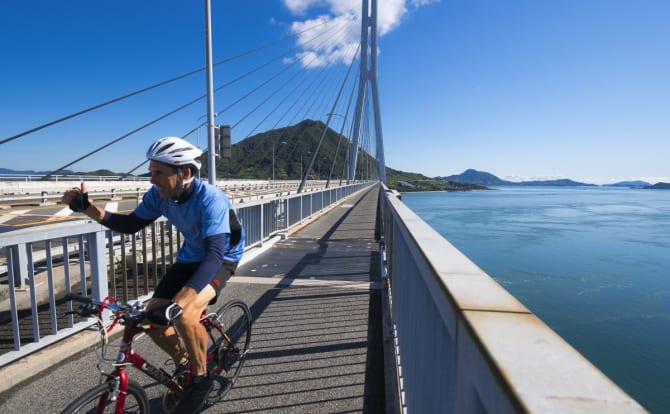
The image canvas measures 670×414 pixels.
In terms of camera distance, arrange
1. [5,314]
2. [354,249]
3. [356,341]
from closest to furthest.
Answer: [356,341] → [5,314] → [354,249]

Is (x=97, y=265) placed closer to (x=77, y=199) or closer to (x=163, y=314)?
(x=77, y=199)

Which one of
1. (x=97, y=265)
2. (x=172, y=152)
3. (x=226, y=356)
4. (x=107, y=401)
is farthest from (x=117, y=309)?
(x=97, y=265)

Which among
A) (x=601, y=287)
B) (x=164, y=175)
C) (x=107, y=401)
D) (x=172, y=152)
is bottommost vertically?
(x=601, y=287)

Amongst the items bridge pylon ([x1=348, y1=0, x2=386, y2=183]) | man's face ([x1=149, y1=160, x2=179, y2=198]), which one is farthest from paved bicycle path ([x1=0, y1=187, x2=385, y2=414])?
bridge pylon ([x1=348, y1=0, x2=386, y2=183])

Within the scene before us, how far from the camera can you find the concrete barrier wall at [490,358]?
1.96 feet

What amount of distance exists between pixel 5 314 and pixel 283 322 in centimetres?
335

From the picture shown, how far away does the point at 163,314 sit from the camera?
69.7 inches

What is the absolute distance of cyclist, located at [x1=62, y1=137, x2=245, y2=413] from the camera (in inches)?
86.4

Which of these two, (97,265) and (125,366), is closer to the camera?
(125,366)

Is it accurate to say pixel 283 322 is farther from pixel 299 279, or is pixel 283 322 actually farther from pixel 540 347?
pixel 540 347

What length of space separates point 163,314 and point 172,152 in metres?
0.99

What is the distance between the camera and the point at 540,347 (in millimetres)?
758

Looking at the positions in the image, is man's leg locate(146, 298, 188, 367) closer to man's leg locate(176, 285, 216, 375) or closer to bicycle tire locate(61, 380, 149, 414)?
man's leg locate(176, 285, 216, 375)

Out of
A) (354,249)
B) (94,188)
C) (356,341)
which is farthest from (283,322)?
(94,188)
